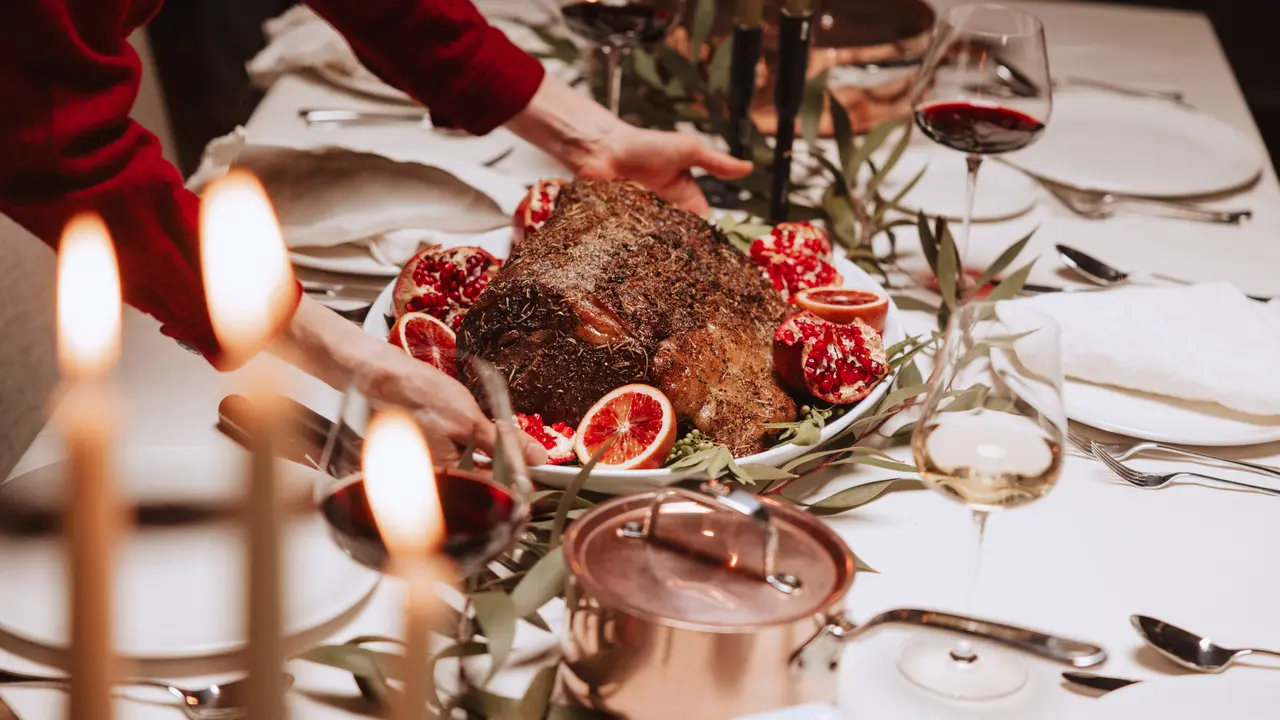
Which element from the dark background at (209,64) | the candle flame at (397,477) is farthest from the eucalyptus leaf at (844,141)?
the dark background at (209,64)

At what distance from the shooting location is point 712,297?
142 cm

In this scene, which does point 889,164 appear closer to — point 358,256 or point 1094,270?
point 1094,270

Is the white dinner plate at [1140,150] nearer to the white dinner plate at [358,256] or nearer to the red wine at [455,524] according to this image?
the white dinner plate at [358,256]

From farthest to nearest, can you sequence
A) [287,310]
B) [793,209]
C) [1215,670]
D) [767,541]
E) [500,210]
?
[793,209] < [500,210] < [287,310] < [1215,670] < [767,541]

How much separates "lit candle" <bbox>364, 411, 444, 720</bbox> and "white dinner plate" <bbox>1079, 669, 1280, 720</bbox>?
0.53 m

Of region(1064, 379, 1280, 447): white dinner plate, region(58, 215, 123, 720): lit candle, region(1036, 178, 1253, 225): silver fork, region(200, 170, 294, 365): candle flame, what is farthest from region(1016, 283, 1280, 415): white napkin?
region(58, 215, 123, 720): lit candle

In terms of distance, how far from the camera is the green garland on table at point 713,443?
931mm

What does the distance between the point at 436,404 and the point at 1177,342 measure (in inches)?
35.1

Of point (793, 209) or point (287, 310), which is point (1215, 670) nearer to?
point (287, 310)

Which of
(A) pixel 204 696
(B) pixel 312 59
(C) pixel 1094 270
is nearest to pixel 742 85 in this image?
(C) pixel 1094 270

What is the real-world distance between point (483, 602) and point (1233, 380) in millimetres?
926

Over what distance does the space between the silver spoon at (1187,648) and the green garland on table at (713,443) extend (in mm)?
266

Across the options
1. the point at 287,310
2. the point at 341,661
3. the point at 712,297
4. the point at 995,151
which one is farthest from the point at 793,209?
the point at 341,661

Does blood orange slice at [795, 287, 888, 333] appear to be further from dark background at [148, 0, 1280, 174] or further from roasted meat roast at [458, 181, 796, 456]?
dark background at [148, 0, 1280, 174]
